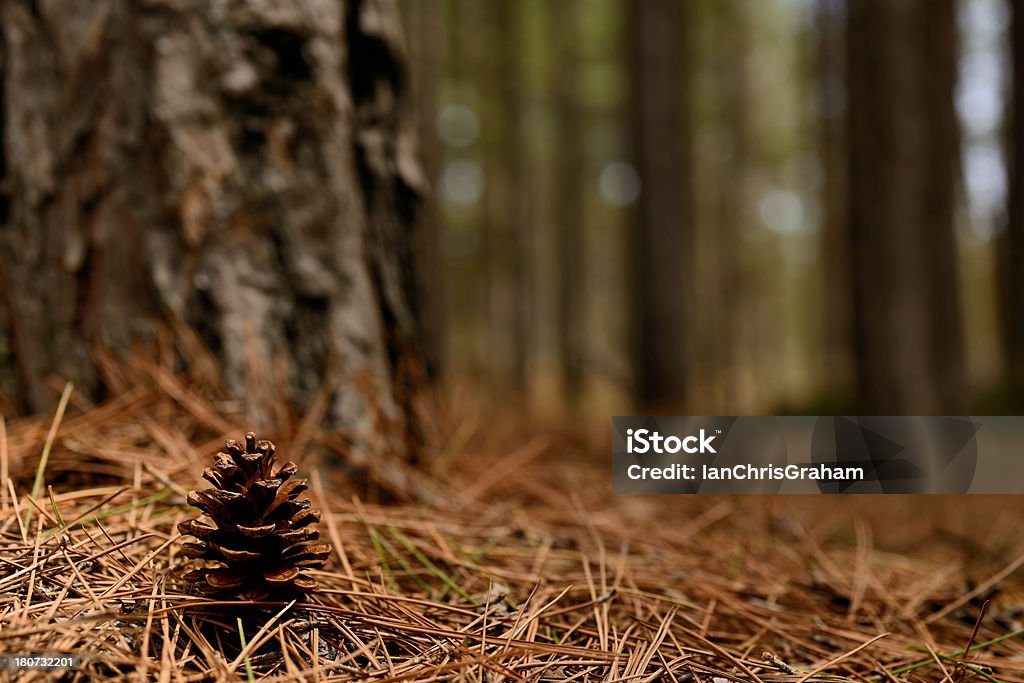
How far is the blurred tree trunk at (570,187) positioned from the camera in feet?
31.7

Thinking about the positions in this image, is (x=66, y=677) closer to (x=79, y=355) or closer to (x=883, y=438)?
(x=79, y=355)

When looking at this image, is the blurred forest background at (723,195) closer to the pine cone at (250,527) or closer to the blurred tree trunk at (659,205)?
the blurred tree trunk at (659,205)

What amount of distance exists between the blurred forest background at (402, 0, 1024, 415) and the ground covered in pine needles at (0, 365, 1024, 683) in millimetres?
2069

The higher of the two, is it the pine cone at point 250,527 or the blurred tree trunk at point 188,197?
the blurred tree trunk at point 188,197

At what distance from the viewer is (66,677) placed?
1.96ft

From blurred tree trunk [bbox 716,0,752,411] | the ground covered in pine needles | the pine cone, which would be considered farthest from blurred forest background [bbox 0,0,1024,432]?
blurred tree trunk [bbox 716,0,752,411]

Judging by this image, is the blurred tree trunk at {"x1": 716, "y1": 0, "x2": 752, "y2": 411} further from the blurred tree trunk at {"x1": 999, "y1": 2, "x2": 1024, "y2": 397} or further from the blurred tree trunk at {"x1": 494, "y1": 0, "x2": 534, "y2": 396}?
the blurred tree trunk at {"x1": 999, "y1": 2, "x2": 1024, "y2": 397}

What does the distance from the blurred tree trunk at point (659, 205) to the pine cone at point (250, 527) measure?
12.5ft

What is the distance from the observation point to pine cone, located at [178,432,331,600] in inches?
26.7

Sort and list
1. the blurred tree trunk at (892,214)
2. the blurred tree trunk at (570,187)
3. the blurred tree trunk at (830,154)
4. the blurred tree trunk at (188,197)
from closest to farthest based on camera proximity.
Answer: the blurred tree trunk at (188,197)
the blurred tree trunk at (892,214)
the blurred tree trunk at (830,154)
the blurred tree trunk at (570,187)

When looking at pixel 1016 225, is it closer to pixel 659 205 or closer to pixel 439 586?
pixel 659 205

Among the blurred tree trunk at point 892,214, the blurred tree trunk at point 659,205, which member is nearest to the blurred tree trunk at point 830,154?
the blurred tree trunk at point 659,205

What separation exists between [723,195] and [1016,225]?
588 cm

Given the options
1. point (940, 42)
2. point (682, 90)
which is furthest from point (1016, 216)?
point (682, 90)
